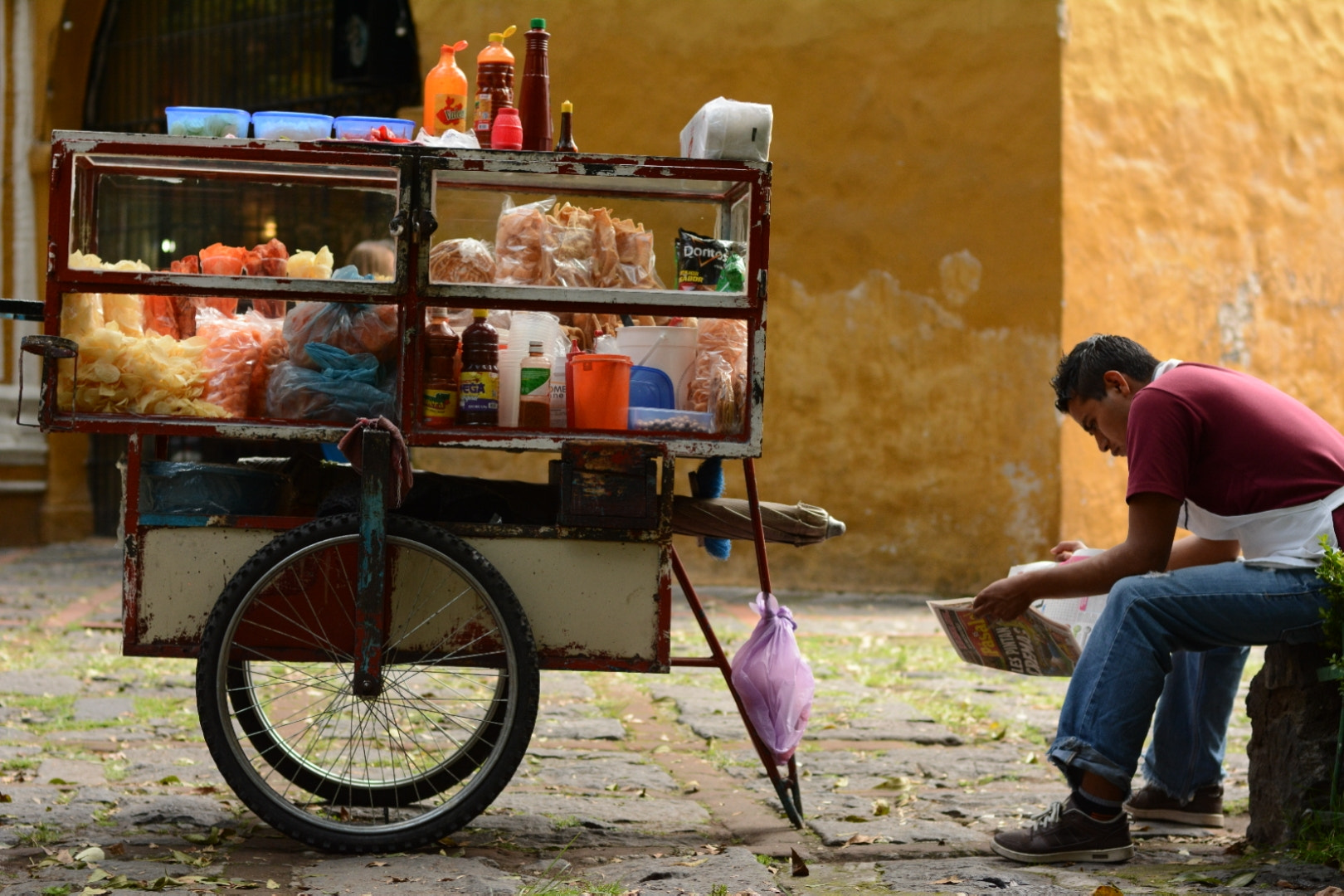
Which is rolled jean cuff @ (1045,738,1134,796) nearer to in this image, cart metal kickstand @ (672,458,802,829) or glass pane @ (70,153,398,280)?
cart metal kickstand @ (672,458,802,829)

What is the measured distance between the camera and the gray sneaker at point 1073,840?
3.42 meters

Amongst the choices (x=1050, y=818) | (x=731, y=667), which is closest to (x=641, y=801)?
(x=731, y=667)

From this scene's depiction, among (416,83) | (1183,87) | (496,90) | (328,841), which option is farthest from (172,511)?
(1183,87)

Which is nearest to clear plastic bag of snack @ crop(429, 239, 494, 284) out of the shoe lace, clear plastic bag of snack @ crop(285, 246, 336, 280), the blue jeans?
clear plastic bag of snack @ crop(285, 246, 336, 280)

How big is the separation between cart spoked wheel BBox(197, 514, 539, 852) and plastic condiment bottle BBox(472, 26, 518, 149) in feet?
3.51

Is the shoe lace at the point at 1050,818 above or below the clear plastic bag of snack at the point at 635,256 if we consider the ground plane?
below

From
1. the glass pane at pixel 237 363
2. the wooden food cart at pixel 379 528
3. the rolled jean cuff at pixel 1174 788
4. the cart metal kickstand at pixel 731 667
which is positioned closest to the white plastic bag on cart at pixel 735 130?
the wooden food cart at pixel 379 528

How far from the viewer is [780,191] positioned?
9.00m

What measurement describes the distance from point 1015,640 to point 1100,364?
2.43 ft

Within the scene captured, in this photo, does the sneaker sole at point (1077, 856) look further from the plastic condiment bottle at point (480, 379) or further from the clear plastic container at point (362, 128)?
the clear plastic container at point (362, 128)

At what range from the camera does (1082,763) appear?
3.40 m

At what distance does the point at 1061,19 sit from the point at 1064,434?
2539mm

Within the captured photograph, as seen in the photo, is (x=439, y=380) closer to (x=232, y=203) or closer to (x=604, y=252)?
(x=604, y=252)

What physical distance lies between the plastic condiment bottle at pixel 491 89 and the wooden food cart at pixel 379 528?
170 millimetres
